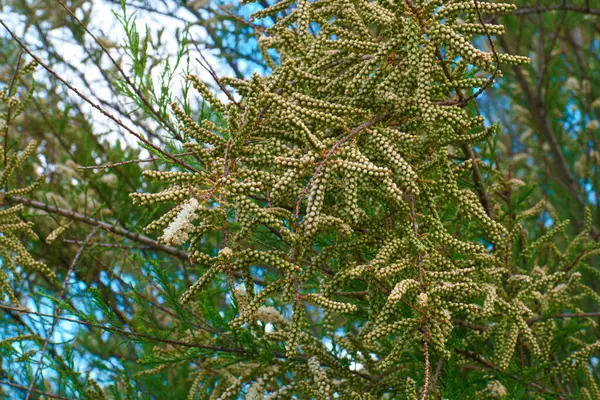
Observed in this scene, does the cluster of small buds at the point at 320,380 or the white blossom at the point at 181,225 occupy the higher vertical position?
the white blossom at the point at 181,225

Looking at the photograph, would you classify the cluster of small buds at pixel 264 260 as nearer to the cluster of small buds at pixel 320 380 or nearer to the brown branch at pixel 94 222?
the cluster of small buds at pixel 320 380

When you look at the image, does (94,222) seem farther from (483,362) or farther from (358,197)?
(483,362)

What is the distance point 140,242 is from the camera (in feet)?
10.3

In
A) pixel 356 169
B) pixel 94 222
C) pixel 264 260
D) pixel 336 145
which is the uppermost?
pixel 94 222

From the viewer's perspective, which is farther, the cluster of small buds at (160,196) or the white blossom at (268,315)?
the white blossom at (268,315)

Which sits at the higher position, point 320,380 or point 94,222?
point 94,222

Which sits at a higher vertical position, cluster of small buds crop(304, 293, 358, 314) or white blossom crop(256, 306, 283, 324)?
white blossom crop(256, 306, 283, 324)

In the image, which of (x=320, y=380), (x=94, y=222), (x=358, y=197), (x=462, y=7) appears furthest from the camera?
(x=94, y=222)

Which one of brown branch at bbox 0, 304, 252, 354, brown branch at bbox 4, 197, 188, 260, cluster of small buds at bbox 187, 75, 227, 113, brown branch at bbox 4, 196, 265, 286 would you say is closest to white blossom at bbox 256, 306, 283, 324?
brown branch at bbox 0, 304, 252, 354

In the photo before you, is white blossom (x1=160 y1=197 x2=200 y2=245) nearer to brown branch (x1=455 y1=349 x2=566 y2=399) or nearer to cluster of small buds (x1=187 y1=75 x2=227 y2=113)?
cluster of small buds (x1=187 y1=75 x2=227 y2=113)

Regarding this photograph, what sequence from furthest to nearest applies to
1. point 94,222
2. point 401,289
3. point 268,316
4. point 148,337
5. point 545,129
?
point 545,129, point 94,222, point 268,316, point 148,337, point 401,289

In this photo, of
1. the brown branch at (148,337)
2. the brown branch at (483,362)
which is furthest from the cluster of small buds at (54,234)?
the brown branch at (483,362)

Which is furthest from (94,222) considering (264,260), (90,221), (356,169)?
(356,169)

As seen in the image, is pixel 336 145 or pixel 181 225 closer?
pixel 181 225
